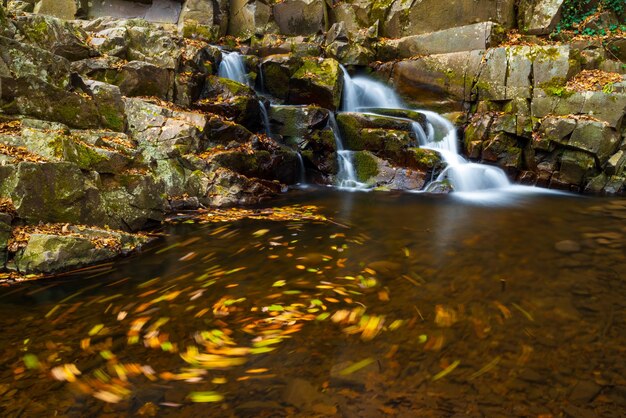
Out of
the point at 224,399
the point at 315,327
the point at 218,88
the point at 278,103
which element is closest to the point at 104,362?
the point at 224,399

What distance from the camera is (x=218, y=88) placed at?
11.6 metres

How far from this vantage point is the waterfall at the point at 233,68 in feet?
45.7

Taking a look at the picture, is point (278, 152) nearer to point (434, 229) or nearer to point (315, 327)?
point (434, 229)

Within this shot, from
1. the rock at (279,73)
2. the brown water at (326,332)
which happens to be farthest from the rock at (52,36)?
the brown water at (326,332)

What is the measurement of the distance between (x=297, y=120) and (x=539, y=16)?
11.0 metres

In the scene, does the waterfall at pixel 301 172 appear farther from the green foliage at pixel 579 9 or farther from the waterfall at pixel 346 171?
the green foliage at pixel 579 9

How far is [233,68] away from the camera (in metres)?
14.2

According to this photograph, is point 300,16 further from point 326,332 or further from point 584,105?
point 326,332

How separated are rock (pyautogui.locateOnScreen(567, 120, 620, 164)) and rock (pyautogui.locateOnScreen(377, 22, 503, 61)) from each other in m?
5.02

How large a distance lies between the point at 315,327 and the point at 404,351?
2.50 ft

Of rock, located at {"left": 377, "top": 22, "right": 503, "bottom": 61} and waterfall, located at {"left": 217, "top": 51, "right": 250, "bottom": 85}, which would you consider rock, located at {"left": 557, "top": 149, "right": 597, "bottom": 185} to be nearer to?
rock, located at {"left": 377, "top": 22, "right": 503, "bottom": 61}

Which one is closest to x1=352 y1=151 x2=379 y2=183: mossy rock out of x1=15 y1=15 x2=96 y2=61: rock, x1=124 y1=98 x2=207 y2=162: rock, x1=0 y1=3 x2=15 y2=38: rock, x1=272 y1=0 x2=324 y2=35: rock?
x1=124 y1=98 x2=207 y2=162: rock

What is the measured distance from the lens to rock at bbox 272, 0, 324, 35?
18641mm

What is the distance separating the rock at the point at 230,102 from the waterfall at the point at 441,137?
158 inches
